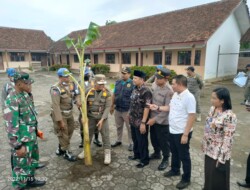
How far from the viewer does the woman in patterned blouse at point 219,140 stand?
229 centimetres

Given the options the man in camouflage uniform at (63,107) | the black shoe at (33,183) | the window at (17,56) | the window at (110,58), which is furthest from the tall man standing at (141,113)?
the window at (17,56)

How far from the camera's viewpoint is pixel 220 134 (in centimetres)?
237

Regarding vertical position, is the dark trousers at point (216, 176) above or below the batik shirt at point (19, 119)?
below

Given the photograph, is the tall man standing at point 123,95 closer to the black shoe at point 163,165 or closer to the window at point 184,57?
the black shoe at point 163,165

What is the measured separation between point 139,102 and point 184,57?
12.4 m

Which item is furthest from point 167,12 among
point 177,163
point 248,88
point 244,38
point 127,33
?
point 177,163

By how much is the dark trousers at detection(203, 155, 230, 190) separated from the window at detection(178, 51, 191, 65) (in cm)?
1278

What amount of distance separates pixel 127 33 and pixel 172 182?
17300 mm

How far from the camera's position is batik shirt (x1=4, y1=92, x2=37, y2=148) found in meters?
2.49

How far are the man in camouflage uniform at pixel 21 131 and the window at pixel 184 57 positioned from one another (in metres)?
13.3

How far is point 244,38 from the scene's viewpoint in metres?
15.8

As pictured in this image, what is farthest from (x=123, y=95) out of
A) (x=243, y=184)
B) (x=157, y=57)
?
(x=157, y=57)

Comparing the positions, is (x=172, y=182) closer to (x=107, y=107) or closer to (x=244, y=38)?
(x=107, y=107)

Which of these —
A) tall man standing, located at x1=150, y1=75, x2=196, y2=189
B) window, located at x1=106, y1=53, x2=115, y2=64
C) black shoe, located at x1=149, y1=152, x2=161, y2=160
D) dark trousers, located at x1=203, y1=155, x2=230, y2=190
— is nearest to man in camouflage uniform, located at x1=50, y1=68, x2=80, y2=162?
black shoe, located at x1=149, y1=152, x2=161, y2=160
